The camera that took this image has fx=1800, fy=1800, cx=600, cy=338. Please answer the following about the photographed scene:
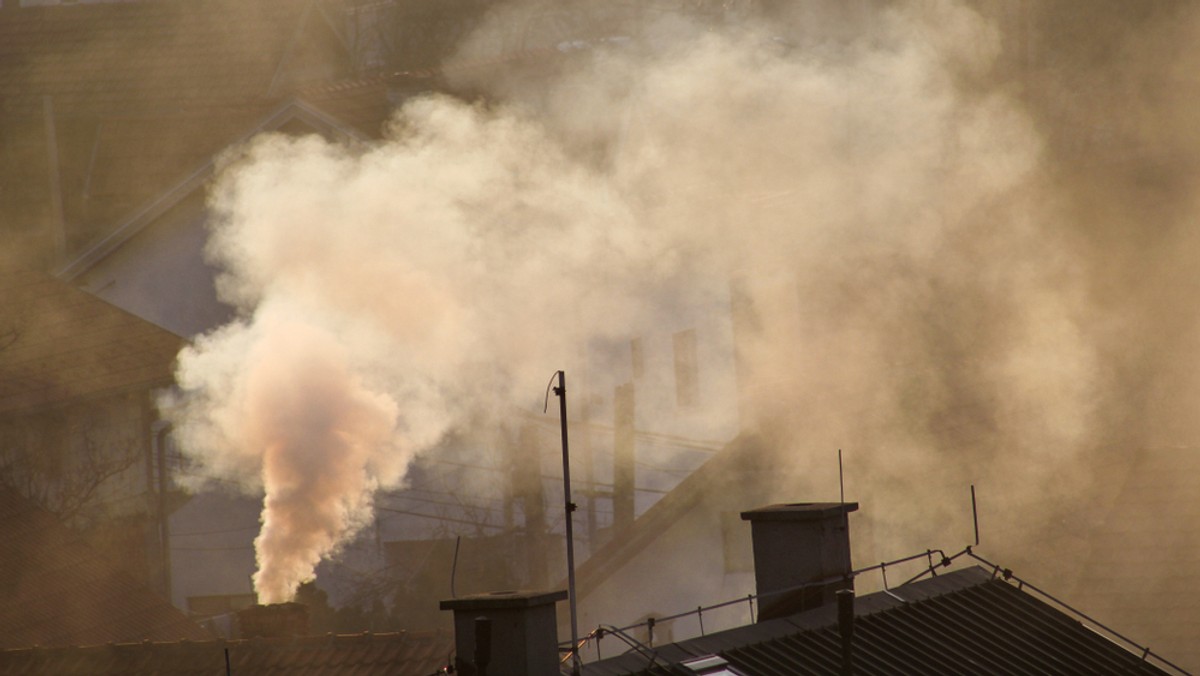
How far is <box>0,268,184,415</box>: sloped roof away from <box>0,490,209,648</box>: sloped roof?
635 cm

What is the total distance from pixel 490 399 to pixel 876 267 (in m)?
7.30

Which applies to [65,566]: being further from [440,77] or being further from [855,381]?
[440,77]

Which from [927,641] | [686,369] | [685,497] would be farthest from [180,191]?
[927,641]

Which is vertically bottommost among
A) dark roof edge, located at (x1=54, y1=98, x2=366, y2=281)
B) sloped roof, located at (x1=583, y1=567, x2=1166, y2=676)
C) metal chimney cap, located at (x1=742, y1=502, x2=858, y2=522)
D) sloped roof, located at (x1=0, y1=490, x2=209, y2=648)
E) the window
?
sloped roof, located at (x1=583, y1=567, x2=1166, y2=676)

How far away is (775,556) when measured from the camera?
539 inches

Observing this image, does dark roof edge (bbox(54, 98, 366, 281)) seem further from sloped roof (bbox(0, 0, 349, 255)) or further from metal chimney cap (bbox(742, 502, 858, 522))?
metal chimney cap (bbox(742, 502, 858, 522))

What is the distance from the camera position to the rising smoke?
77.3ft

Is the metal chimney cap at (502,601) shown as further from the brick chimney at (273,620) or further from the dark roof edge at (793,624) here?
the brick chimney at (273,620)

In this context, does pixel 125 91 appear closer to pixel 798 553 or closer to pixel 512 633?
pixel 798 553

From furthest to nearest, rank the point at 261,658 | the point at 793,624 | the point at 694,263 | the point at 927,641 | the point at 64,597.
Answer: the point at 694,263, the point at 64,597, the point at 261,658, the point at 927,641, the point at 793,624

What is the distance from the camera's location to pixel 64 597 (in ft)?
73.3

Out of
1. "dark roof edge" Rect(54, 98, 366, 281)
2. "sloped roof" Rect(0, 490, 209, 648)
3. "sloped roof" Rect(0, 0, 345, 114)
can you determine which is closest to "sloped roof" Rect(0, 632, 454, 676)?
"sloped roof" Rect(0, 490, 209, 648)

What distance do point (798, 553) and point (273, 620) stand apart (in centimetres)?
562

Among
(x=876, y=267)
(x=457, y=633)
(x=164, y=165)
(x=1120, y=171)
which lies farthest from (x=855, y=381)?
(x=457, y=633)
